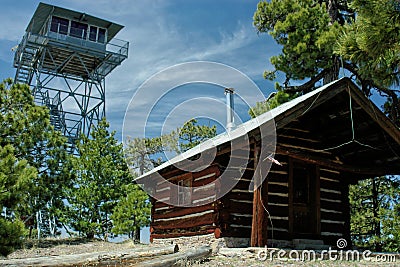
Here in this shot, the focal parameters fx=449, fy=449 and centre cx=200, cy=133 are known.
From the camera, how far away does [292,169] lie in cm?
1216

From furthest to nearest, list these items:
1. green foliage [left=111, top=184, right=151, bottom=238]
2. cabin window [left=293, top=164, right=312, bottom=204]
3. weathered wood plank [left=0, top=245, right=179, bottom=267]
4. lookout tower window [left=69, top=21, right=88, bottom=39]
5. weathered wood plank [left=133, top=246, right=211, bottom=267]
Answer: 1. lookout tower window [left=69, top=21, right=88, bottom=39]
2. green foliage [left=111, top=184, right=151, bottom=238]
3. cabin window [left=293, top=164, right=312, bottom=204]
4. weathered wood plank [left=0, top=245, right=179, bottom=267]
5. weathered wood plank [left=133, top=246, right=211, bottom=267]

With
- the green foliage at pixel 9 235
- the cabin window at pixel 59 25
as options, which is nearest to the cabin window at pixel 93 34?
the cabin window at pixel 59 25

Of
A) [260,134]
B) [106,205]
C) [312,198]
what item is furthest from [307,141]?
[106,205]

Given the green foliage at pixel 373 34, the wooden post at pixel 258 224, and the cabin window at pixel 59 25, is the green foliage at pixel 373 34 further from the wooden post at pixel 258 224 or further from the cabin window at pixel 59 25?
the cabin window at pixel 59 25

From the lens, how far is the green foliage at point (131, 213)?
2020 cm

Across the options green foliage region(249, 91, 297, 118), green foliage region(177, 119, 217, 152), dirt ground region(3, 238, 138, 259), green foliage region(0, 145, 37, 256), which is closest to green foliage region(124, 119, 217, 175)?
green foliage region(177, 119, 217, 152)

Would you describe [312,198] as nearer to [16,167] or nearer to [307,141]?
[307,141]

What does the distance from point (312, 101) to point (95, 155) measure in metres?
13.5

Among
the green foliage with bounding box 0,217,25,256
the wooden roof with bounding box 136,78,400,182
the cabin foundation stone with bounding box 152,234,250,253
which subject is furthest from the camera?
the cabin foundation stone with bounding box 152,234,250,253

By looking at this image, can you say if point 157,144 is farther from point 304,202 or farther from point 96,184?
point 304,202

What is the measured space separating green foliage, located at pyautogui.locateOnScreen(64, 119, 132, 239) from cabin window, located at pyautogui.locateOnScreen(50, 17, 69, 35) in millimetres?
10749

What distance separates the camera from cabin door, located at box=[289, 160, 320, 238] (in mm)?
12102

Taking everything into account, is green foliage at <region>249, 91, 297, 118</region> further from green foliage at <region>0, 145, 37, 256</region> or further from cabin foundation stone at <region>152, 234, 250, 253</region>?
green foliage at <region>0, 145, 37, 256</region>

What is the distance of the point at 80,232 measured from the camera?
824 inches
